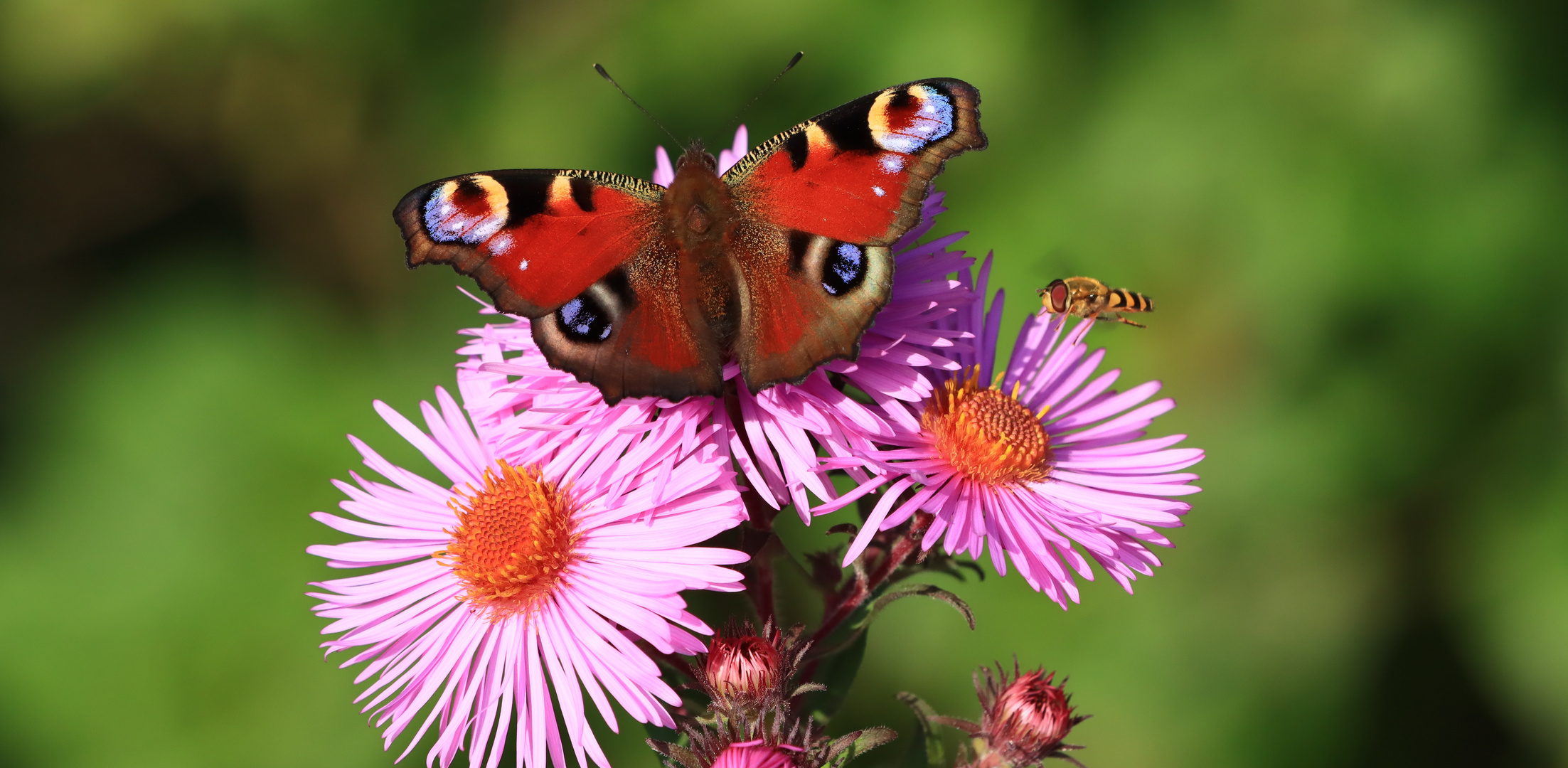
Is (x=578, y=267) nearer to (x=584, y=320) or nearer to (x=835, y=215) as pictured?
(x=584, y=320)

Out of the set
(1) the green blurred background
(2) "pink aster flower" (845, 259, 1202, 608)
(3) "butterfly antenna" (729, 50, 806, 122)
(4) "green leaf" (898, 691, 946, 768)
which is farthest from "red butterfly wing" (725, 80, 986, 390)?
(1) the green blurred background

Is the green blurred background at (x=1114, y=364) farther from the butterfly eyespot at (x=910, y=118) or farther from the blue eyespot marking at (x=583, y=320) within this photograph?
the blue eyespot marking at (x=583, y=320)

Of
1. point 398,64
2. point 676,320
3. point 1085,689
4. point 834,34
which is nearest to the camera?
point 676,320

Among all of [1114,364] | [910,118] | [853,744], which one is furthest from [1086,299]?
[1114,364]

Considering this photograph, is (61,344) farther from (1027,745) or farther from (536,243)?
(1027,745)

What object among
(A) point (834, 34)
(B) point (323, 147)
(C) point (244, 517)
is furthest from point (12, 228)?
(A) point (834, 34)

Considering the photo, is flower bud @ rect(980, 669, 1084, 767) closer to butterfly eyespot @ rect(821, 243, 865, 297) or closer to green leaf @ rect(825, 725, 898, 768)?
green leaf @ rect(825, 725, 898, 768)

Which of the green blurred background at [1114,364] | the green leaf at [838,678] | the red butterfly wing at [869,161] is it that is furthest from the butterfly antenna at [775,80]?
the green leaf at [838,678]
